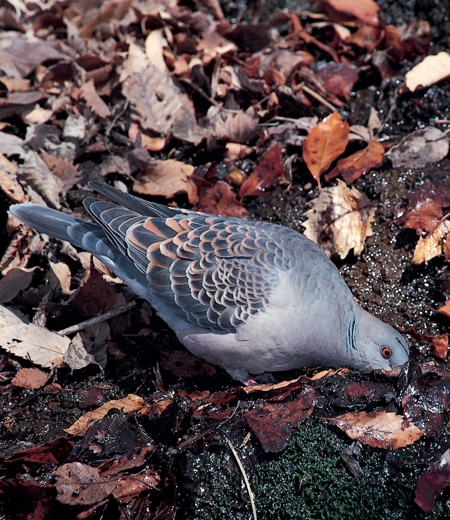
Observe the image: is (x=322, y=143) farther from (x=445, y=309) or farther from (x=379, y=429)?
(x=379, y=429)

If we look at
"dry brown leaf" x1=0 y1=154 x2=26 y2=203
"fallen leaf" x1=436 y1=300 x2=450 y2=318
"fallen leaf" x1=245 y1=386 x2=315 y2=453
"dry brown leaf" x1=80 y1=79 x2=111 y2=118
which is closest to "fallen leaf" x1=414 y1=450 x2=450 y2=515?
"fallen leaf" x1=245 y1=386 x2=315 y2=453

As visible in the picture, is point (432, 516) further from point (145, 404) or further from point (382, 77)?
point (382, 77)

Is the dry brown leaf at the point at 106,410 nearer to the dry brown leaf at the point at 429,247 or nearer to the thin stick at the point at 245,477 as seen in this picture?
the thin stick at the point at 245,477

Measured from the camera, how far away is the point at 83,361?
12.3 feet

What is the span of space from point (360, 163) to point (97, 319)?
2.47 meters

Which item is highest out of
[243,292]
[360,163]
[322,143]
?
[322,143]

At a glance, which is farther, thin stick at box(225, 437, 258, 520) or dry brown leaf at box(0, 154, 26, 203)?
dry brown leaf at box(0, 154, 26, 203)

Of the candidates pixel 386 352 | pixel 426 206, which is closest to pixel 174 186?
pixel 426 206

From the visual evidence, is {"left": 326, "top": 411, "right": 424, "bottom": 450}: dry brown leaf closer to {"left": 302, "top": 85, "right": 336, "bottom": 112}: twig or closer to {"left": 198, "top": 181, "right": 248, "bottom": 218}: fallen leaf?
{"left": 198, "top": 181, "right": 248, "bottom": 218}: fallen leaf

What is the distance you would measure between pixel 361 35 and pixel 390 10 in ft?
1.91

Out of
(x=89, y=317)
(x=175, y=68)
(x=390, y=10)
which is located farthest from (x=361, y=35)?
(x=89, y=317)

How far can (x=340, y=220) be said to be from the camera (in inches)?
163

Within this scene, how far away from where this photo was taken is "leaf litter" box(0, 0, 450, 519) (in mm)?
3121

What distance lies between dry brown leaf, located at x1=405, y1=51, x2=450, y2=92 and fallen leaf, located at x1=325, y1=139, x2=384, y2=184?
0.82 metres
